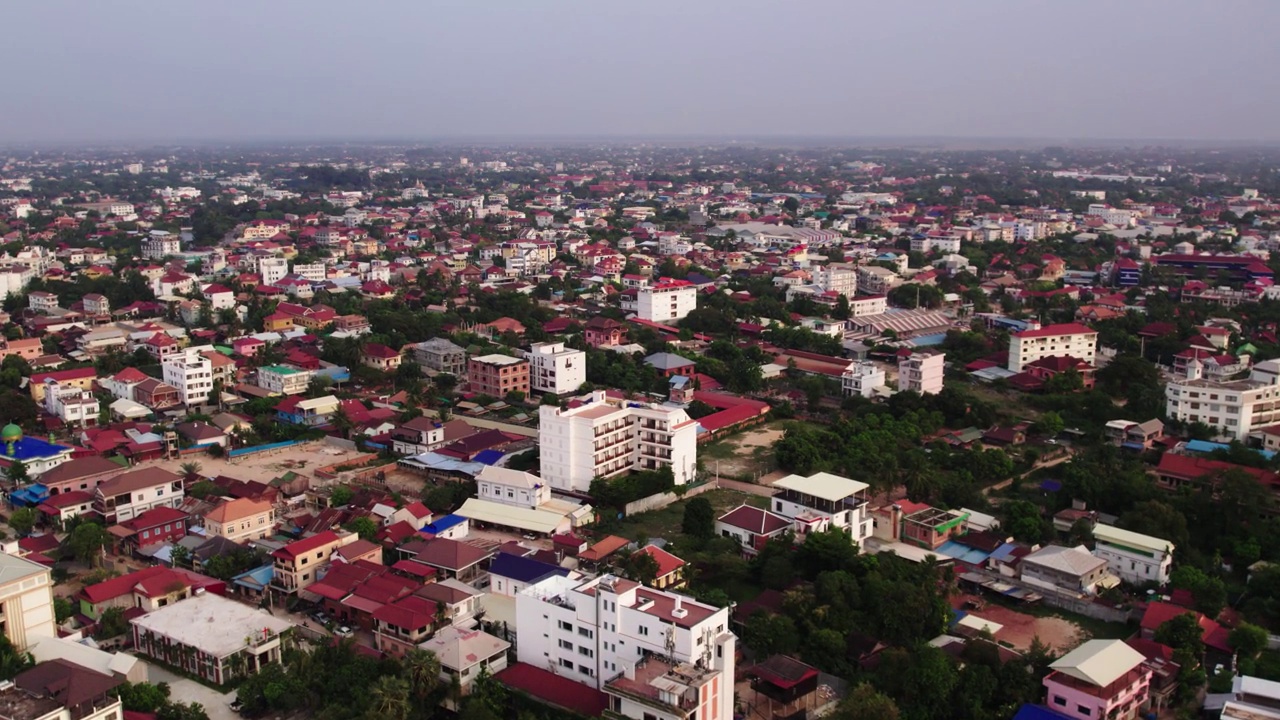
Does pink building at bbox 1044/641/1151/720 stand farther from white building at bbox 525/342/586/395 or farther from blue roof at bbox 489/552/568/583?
white building at bbox 525/342/586/395

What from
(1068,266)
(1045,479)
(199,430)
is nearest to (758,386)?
(1045,479)

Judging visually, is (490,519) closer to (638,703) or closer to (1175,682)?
(638,703)

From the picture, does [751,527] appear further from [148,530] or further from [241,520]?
[148,530]

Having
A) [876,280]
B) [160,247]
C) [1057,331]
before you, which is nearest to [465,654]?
[1057,331]

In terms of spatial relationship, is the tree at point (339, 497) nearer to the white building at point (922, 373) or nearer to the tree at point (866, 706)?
the tree at point (866, 706)

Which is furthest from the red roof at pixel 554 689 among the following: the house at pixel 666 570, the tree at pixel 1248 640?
the tree at pixel 1248 640
